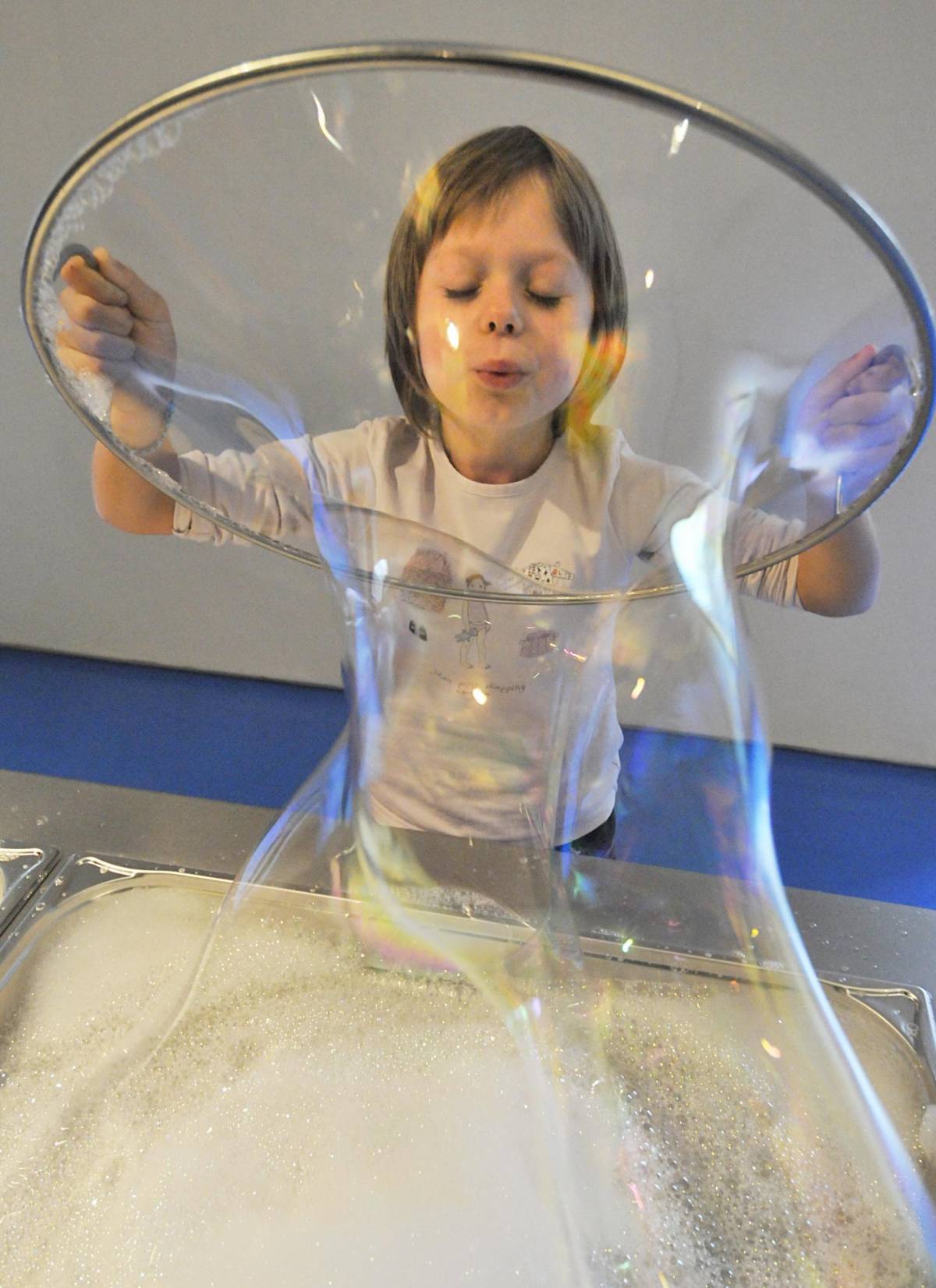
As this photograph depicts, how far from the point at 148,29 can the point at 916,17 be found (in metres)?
0.94

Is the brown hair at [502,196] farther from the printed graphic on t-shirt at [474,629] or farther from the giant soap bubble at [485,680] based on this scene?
the printed graphic on t-shirt at [474,629]

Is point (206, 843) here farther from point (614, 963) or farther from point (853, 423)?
point (853, 423)

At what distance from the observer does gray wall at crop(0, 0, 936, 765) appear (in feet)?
3.75

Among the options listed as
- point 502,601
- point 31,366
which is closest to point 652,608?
point 502,601

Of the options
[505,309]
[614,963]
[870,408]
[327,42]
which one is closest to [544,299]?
[505,309]

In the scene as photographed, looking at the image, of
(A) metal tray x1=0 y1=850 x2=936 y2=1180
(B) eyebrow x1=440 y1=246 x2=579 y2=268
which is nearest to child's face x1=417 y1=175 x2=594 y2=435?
(B) eyebrow x1=440 y1=246 x2=579 y2=268

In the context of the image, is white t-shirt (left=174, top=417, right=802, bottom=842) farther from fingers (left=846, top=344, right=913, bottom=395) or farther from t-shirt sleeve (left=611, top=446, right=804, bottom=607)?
fingers (left=846, top=344, right=913, bottom=395)

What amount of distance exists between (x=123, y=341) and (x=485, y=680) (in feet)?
0.72

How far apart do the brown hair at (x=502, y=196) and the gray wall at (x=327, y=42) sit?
71 cm

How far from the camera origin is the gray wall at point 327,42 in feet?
3.75

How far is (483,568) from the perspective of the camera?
18.3 inches

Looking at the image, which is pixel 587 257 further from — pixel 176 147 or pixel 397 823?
pixel 397 823

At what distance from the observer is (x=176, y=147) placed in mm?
302

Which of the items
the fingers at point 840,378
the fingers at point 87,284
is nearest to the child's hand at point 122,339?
the fingers at point 87,284
